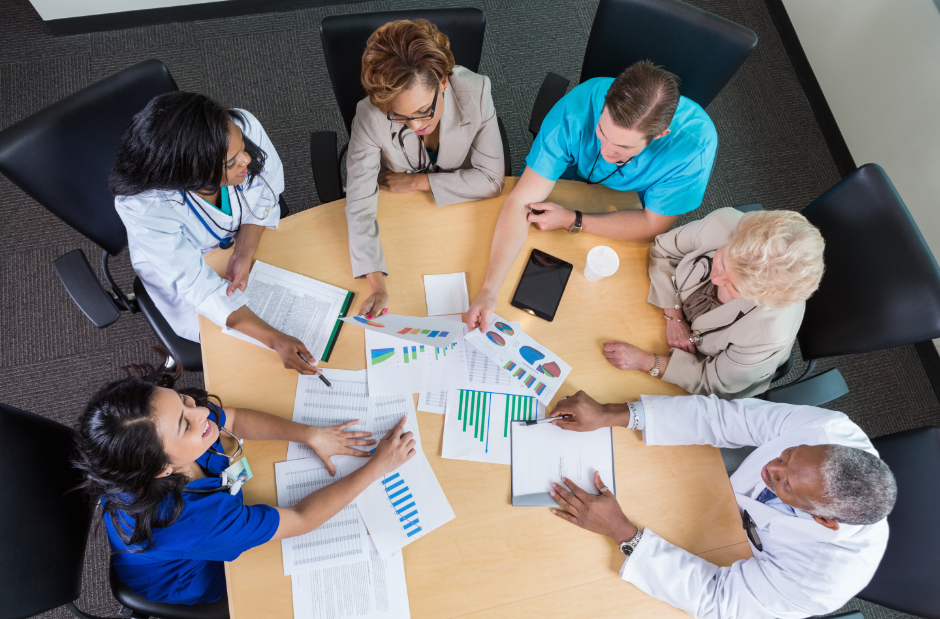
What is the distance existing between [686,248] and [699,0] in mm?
2393

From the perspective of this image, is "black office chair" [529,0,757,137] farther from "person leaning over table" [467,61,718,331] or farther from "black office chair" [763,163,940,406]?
"black office chair" [763,163,940,406]

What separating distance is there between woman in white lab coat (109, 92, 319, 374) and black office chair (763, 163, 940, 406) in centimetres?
151

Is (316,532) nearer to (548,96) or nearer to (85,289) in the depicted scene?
(85,289)

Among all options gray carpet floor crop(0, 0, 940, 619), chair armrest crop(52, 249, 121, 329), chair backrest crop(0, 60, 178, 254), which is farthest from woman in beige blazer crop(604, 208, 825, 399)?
chair backrest crop(0, 60, 178, 254)

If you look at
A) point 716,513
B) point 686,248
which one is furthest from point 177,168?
point 716,513

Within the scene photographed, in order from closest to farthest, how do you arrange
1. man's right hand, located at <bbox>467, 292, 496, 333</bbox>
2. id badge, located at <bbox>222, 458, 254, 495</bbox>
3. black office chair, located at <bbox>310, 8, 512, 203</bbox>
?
id badge, located at <bbox>222, 458, 254, 495</bbox> → man's right hand, located at <bbox>467, 292, 496, 333</bbox> → black office chair, located at <bbox>310, 8, 512, 203</bbox>

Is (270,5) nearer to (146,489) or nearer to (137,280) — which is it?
(137,280)

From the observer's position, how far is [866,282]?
1.51 m

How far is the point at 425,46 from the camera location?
4.59ft

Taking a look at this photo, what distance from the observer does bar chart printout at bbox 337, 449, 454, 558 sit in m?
1.37

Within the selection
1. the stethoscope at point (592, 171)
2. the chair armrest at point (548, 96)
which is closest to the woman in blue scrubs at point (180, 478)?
the stethoscope at point (592, 171)

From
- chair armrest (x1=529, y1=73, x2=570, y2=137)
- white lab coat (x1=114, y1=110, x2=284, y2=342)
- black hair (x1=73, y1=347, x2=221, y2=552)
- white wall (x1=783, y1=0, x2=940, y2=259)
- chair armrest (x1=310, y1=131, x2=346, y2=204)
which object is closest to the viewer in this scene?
black hair (x1=73, y1=347, x2=221, y2=552)

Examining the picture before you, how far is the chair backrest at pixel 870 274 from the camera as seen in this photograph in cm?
142

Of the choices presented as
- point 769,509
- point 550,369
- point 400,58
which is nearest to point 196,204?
point 400,58
